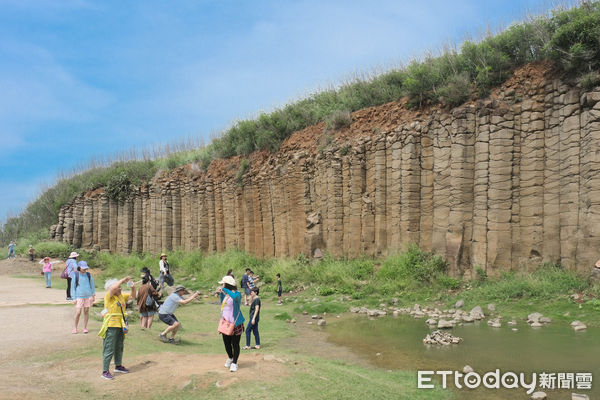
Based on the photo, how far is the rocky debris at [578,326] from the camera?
11516mm

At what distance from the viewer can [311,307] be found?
16.8 meters

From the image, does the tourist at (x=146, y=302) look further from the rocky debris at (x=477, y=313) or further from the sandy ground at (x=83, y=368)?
the rocky debris at (x=477, y=313)

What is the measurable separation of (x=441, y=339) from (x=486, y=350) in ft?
3.50

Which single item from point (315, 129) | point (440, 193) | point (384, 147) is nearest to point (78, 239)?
point (315, 129)

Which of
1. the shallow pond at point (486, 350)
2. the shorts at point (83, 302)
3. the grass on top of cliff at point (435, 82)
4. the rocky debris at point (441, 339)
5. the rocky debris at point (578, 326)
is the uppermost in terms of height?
the grass on top of cliff at point (435, 82)

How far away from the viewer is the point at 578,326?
11617mm

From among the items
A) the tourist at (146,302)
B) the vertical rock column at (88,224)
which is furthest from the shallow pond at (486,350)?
the vertical rock column at (88,224)

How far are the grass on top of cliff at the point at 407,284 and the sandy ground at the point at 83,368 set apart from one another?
316 inches

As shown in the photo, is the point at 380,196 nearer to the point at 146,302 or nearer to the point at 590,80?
the point at 590,80

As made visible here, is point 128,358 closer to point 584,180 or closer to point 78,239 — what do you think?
point 584,180

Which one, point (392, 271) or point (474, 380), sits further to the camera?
point (392, 271)

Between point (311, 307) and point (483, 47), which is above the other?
point (483, 47)

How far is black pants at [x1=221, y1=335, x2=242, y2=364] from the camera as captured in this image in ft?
26.6

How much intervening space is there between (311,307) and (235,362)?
29.5ft
